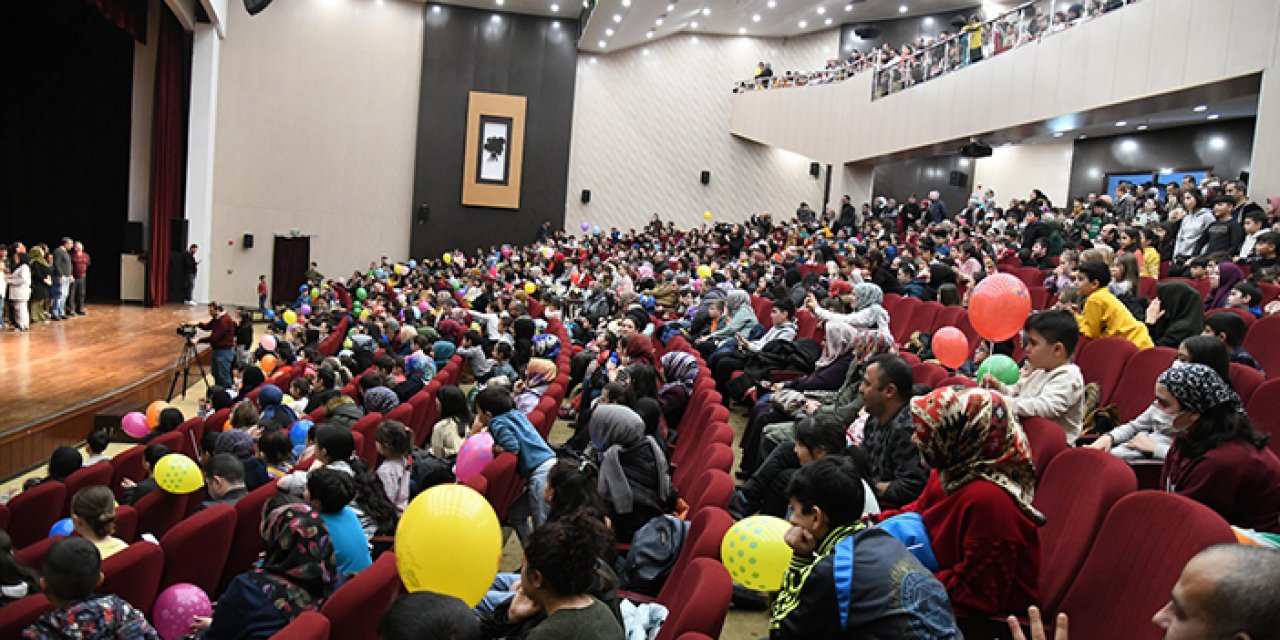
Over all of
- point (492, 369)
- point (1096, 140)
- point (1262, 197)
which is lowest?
point (492, 369)

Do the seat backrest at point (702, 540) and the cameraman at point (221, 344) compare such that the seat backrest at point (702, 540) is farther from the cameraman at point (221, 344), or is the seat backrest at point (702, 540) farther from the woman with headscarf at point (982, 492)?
the cameraman at point (221, 344)

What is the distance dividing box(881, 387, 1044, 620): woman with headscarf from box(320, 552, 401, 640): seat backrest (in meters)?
1.27

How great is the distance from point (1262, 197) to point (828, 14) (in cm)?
1251

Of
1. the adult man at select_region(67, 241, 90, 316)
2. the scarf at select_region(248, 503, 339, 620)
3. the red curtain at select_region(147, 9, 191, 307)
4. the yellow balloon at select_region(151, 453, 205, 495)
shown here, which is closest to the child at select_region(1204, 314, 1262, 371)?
the scarf at select_region(248, 503, 339, 620)

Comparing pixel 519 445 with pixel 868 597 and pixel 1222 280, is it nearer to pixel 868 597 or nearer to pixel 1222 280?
pixel 868 597

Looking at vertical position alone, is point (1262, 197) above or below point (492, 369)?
above

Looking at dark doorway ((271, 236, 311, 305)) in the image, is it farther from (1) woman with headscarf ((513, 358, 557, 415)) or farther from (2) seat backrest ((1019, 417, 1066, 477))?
(2) seat backrest ((1019, 417, 1066, 477))

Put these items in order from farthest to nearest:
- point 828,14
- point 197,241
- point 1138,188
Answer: point 828,14 < point 197,241 < point 1138,188

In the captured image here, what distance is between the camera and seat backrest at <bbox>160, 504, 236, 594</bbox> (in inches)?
123

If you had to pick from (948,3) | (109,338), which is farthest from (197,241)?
(948,3)

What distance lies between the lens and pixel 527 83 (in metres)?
20.4

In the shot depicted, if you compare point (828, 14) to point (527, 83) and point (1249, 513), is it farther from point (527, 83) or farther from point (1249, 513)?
point (1249, 513)

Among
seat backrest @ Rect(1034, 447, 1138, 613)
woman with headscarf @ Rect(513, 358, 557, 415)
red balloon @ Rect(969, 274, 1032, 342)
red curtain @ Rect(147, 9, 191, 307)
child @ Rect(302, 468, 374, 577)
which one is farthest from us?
red curtain @ Rect(147, 9, 191, 307)

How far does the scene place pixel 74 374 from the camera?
1010cm
